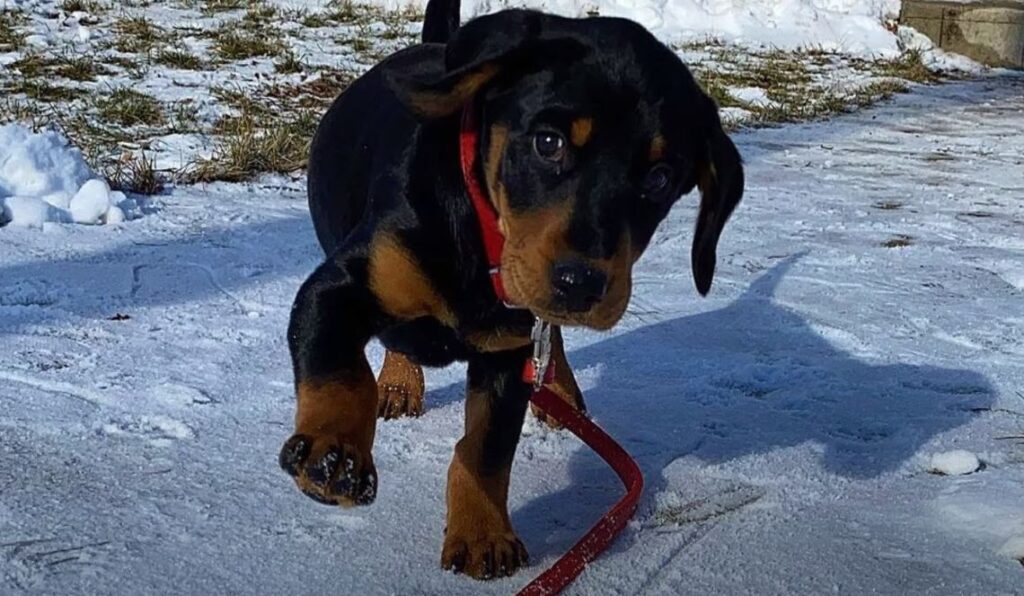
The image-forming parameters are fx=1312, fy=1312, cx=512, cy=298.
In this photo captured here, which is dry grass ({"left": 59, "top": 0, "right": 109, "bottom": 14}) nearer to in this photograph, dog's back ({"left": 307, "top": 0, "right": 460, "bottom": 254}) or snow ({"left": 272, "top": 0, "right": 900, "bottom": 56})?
snow ({"left": 272, "top": 0, "right": 900, "bottom": 56})

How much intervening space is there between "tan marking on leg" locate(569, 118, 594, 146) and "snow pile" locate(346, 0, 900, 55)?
837 cm

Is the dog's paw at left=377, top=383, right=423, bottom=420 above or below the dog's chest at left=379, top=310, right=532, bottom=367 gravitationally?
below

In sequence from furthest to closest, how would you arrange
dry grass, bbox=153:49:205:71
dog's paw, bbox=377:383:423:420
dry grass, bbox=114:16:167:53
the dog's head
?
dry grass, bbox=114:16:167:53 → dry grass, bbox=153:49:205:71 → dog's paw, bbox=377:383:423:420 → the dog's head

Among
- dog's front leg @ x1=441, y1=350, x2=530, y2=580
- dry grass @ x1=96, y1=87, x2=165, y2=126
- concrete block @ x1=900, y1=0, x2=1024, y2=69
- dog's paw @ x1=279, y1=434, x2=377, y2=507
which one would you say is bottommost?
concrete block @ x1=900, y1=0, x2=1024, y2=69

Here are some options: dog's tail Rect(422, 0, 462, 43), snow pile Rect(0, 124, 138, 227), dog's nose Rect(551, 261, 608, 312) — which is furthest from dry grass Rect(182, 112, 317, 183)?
dog's nose Rect(551, 261, 608, 312)

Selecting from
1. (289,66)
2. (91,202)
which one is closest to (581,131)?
(91,202)

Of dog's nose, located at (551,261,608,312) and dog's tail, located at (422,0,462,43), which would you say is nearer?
dog's nose, located at (551,261,608,312)

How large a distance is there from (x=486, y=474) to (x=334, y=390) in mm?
327

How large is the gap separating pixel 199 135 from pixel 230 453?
9.96ft

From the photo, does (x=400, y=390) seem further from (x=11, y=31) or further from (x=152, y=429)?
(x=11, y=31)

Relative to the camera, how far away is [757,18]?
1105cm

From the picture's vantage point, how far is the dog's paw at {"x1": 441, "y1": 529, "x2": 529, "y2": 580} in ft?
6.72

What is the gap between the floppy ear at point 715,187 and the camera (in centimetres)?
224

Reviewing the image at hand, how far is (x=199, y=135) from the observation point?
5.23m
